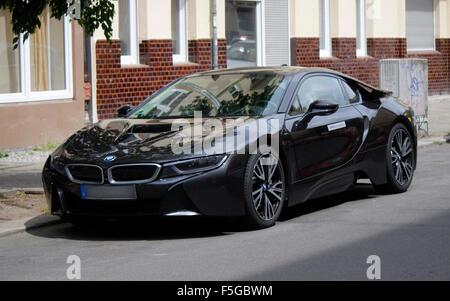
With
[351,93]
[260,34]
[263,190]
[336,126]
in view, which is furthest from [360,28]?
[263,190]

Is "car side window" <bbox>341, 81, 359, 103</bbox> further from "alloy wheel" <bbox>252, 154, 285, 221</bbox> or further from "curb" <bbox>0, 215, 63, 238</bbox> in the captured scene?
"curb" <bbox>0, 215, 63, 238</bbox>

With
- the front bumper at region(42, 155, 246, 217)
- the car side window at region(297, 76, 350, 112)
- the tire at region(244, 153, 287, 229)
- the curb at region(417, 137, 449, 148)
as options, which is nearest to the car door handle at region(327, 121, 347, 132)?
the car side window at region(297, 76, 350, 112)

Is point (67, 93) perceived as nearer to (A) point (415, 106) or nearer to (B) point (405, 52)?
(A) point (415, 106)

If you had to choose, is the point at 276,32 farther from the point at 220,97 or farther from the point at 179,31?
the point at 220,97

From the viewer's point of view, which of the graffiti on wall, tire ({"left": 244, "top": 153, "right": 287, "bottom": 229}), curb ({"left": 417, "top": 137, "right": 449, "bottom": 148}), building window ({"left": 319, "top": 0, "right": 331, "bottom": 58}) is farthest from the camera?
building window ({"left": 319, "top": 0, "right": 331, "bottom": 58})

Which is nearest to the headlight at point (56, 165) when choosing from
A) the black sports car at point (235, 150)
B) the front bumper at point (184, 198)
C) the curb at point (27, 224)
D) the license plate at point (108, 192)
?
the black sports car at point (235, 150)

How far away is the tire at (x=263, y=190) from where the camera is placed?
7.99 m

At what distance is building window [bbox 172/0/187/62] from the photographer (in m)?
19.4

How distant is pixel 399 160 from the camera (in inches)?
402

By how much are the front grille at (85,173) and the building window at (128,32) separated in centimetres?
1024

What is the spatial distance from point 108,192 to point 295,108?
2.07 meters

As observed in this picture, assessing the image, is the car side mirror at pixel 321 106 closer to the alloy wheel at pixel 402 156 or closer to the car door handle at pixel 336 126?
the car door handle at pixel 336 126

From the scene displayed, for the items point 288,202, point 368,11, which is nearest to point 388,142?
point 288,202
